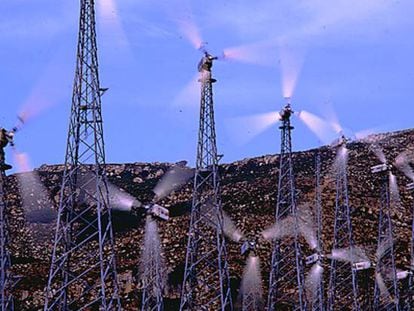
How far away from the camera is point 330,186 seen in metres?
111

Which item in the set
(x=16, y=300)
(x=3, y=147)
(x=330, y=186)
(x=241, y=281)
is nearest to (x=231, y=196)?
(x=330, y=186)

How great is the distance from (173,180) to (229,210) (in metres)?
20.9

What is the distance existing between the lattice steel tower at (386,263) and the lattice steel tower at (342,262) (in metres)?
1.88

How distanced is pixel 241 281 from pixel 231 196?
98.2 feet

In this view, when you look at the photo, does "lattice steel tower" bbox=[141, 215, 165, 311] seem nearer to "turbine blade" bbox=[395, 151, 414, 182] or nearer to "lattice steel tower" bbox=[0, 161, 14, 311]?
"lattice steel tower" bbox=[0, 161, 14, 311]

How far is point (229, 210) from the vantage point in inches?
4345

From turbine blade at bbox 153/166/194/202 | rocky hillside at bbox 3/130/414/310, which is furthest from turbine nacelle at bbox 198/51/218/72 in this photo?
turbine blade at bbox 153/166/194/202

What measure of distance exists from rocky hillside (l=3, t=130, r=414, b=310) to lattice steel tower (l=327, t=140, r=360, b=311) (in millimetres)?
6096

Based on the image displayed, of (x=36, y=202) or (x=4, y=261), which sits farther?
(x=36, y=202)

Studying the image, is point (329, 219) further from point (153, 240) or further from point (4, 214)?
point (4, 214)

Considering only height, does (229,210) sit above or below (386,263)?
above

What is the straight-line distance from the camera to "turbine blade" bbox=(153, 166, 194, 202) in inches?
4863

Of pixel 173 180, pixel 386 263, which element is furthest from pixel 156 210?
pixel 173 180

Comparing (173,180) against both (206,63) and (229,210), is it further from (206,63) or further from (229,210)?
(206,63)
